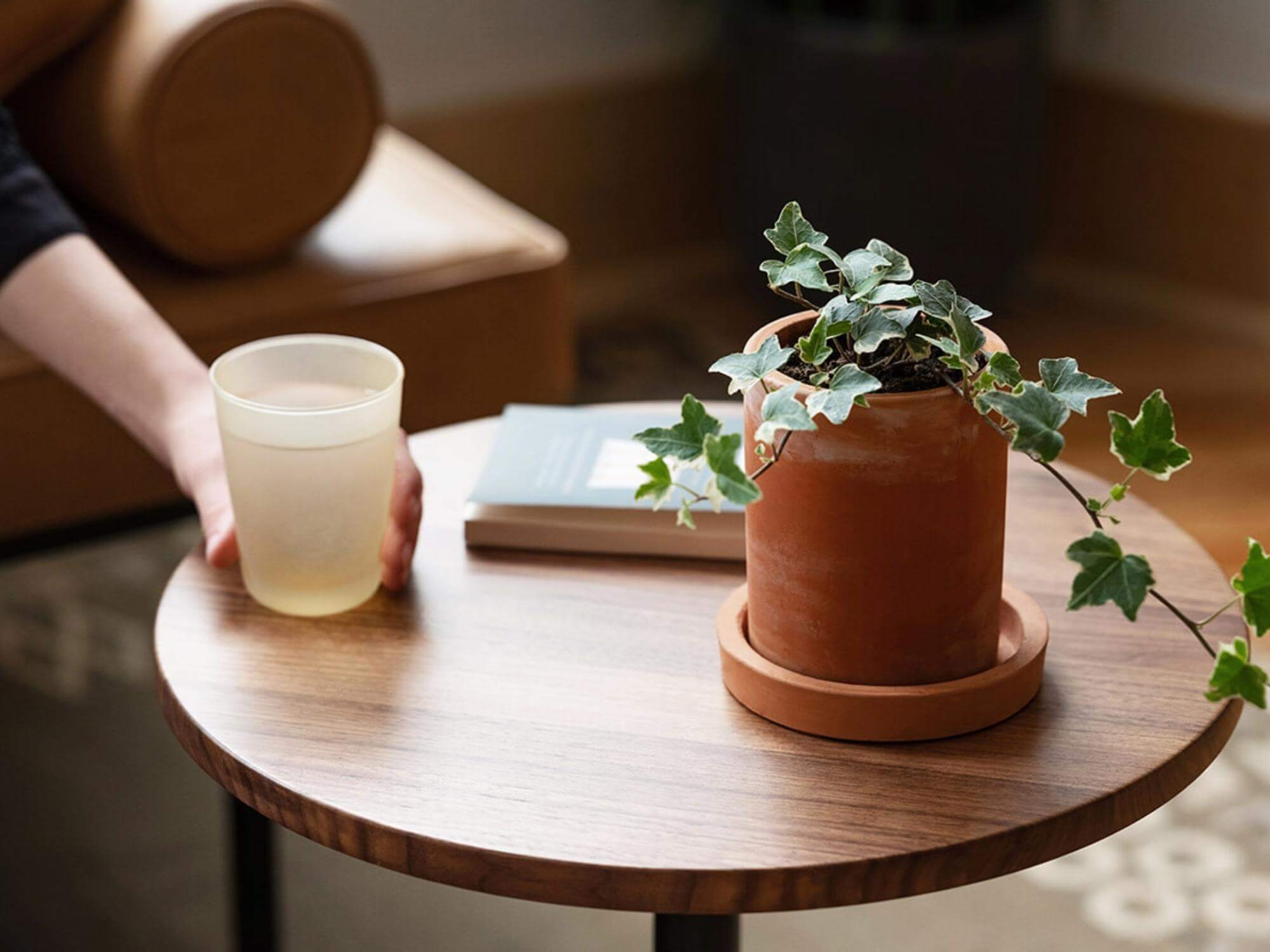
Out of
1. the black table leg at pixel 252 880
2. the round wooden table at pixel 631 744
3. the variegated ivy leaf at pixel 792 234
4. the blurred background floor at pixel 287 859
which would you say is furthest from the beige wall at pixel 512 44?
the variegated ivy leaf at pixel 792 234

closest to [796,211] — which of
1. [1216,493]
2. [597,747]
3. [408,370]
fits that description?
[597,747]

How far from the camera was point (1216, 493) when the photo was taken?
6.58ft

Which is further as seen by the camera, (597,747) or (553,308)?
(553,308)

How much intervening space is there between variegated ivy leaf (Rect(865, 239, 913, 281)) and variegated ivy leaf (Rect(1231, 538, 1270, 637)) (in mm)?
174

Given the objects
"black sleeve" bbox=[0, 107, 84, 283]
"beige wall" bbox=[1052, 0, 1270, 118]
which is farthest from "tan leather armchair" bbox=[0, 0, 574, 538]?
"beige wall" bbox=[1052, 0, 1270, 118]

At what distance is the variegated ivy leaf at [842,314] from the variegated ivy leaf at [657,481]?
0.29 feet

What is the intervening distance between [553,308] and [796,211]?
83cm

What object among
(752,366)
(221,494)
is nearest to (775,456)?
(752,366)

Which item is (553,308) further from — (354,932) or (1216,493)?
(1216,493)

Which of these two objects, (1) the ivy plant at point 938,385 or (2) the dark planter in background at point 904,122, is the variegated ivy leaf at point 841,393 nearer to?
(1) the ivy plant at point 938,385

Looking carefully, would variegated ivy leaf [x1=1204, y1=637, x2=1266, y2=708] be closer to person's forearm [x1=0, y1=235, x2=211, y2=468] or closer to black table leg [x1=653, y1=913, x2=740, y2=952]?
black table leg [x1=653, y1=913, x2=740, y2=952]

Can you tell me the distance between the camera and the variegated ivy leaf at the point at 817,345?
2.17 feet

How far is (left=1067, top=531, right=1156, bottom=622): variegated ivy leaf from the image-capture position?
24.1 inches

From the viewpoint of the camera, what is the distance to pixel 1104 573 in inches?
24.3
